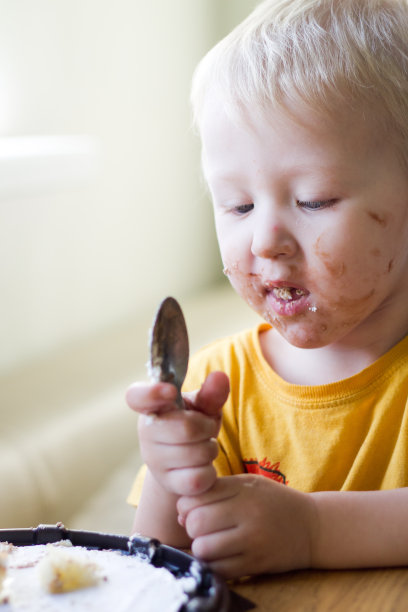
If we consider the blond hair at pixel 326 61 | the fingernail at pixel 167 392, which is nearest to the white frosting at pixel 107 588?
the fingernail at pixel 167 392

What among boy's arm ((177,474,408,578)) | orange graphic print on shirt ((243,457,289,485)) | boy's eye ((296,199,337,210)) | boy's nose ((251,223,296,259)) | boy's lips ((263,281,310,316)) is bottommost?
orange graphic print on shirt ((243,457,289,485))

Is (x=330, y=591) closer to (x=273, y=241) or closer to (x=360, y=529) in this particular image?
(x=360, y=529)

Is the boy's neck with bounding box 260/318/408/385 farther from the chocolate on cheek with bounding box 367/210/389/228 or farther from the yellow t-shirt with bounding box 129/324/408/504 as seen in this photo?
the chocolate on cheek with bounding box 367/210/389/228

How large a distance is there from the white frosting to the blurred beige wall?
117 cm

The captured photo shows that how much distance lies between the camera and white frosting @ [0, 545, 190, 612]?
479mm

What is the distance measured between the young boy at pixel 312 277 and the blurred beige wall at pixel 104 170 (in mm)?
920

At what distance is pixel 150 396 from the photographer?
56cm

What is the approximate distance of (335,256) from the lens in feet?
2.47

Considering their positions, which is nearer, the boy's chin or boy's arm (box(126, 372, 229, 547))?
boy's arm (box(126, 372, 229, 547))

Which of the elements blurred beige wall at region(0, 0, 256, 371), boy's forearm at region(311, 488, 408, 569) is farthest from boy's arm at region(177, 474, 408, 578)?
blurred beige wall at region(0, 0, 256, 371)

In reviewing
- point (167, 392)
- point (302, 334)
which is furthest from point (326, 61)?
point (167, 392)

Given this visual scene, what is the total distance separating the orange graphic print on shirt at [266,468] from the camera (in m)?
0.88

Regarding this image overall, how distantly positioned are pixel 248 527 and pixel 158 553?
81 mm

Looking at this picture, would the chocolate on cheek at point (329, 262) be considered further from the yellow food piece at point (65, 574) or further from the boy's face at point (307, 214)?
the yellow food piece at point (65, 574)
